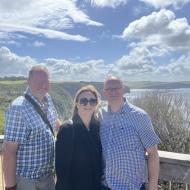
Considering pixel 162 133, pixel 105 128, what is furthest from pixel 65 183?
pixel 162 133

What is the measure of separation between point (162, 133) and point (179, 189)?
3.28m

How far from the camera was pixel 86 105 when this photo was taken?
10.5 ft

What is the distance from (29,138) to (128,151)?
0.75 m

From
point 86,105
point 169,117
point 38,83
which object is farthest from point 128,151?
point 169,117

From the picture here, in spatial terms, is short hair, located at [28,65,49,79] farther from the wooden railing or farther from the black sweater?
the wooden railing

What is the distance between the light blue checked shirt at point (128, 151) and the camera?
10.1 ft

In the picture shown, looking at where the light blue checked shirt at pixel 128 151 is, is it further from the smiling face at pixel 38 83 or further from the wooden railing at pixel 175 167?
the smiling face at pixel 38 83

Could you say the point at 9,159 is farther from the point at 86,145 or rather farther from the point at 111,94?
the point at 111,94

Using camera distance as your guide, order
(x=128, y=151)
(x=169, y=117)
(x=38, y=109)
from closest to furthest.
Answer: (x=128, y=151) → (x=38, y=109) → (x=169, y=117)

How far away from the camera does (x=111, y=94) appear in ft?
10.5

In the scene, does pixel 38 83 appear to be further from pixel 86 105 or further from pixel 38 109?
pixel 86 105

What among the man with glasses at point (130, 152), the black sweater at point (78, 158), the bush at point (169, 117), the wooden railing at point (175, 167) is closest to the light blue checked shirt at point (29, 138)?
the black sweater at point (78, 158)

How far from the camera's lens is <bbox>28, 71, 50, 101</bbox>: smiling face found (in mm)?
3234

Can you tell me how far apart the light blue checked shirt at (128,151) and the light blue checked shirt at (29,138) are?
46 cm
